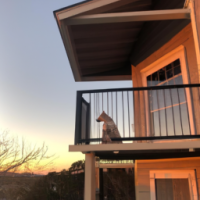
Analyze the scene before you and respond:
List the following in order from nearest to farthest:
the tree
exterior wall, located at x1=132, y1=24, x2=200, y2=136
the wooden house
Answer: the wooden house, exterior wall, located at x1=132, y1=24, x2=200, y2=136, the tree

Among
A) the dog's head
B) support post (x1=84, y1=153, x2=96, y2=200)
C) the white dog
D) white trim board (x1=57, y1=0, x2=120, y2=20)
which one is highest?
white trim board (x1=57, y1=0, x2=120, y2=20)

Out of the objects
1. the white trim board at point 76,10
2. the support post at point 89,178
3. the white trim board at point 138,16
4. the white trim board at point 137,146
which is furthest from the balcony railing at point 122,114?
the white trim board at point 76,10

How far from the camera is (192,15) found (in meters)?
3.60

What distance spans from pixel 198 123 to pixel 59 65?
22.0 meters

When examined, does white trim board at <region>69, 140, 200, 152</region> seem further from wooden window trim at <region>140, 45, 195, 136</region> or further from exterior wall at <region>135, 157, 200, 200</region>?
exterior wall at <region>135, 157, 200, 200</region>

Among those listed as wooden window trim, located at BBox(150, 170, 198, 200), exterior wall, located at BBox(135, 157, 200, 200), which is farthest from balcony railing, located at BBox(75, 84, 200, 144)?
wooden window trim, located at BBox(150, 170, 198, 200)

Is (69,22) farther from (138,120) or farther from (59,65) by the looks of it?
(59,65)

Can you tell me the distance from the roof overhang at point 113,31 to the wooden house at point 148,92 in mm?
18

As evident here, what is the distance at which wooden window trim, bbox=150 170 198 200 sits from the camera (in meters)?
4.48

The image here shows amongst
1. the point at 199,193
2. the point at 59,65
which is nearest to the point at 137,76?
the point at 199,193

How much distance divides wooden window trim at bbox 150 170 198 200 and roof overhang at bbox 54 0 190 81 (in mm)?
3093

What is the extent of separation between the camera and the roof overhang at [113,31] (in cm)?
384

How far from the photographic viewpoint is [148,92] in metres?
5.47

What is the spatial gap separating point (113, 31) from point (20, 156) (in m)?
17.3
